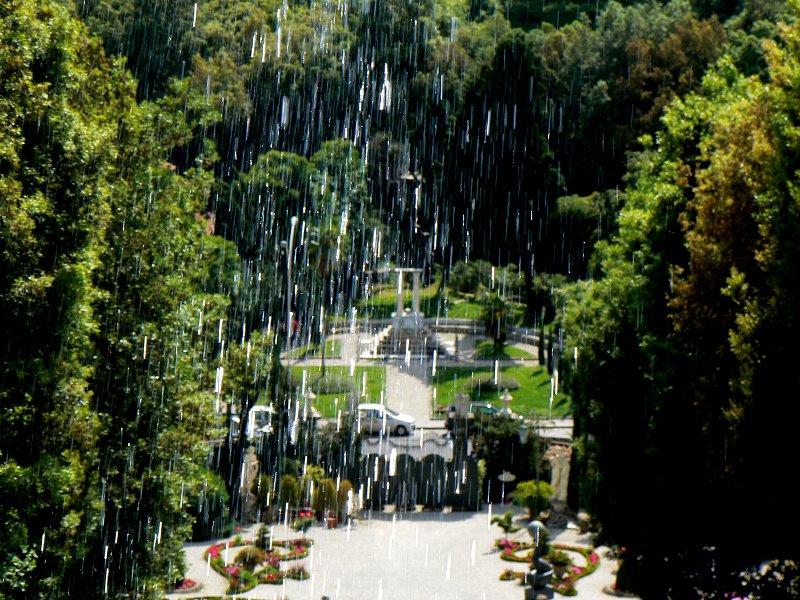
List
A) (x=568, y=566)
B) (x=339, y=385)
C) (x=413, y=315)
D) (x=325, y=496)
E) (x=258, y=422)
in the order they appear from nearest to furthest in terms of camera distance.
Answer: (x=568, y=566)
(x=325, y=496)
(x=258, y=422)
(x=339, y=385)
(x=413, y=315)

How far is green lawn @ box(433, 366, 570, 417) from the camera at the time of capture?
123 feet

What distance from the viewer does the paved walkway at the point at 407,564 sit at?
62.2 feet

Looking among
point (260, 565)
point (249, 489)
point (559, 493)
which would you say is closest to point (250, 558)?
point (260, 565)

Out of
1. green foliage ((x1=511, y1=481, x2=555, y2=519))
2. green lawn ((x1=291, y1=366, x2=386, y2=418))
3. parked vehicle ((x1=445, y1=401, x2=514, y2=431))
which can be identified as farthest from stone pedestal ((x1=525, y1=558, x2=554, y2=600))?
green lawn ((x1=291, y1=366, x2=386, y2=418))

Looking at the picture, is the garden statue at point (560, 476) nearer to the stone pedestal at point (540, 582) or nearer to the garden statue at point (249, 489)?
the stone pedestal at point (540, 582)

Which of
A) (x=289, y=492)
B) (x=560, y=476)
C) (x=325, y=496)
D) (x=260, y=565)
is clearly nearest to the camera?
(x=260, y=565)

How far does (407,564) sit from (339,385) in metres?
17.9

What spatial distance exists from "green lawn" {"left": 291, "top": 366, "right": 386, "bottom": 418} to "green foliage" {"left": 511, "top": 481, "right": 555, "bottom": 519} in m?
9.79

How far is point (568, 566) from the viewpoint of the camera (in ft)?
67.1

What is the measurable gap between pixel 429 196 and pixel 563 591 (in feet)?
133

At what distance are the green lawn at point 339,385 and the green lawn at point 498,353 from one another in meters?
4.78

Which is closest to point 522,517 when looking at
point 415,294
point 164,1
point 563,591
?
point 563,591

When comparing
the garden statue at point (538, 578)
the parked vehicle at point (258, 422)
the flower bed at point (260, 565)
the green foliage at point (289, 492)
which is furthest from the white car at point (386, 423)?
the garden statue at point (538, 578)

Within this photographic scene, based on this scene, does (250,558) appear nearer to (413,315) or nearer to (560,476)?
(560,476)
